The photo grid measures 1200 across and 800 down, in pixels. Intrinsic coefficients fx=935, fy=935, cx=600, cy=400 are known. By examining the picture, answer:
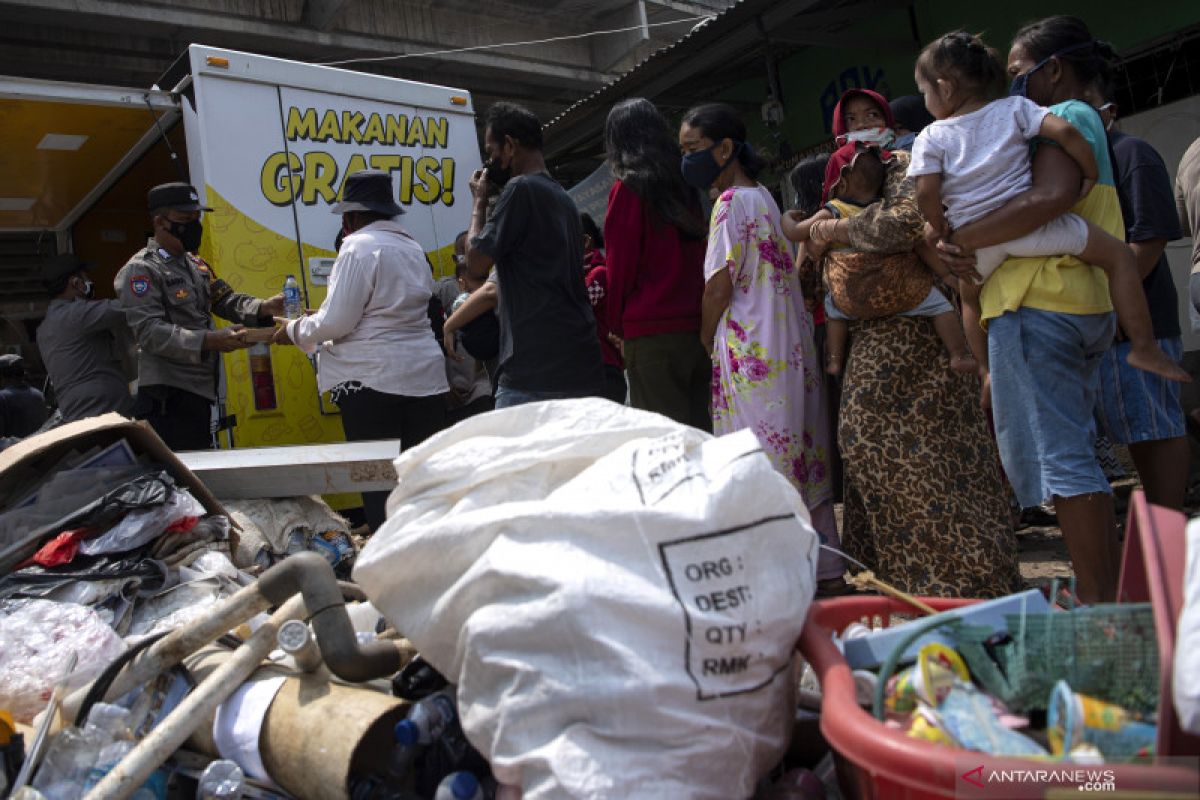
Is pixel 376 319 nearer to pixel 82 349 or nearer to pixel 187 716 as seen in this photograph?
pixel 82 349

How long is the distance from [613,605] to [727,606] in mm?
177

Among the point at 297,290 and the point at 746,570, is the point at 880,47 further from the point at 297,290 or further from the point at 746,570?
the point at 746,570

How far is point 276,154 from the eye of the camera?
197 inches

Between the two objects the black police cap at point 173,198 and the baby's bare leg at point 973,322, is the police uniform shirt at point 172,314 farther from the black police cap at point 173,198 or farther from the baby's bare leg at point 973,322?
the baby's bare leg at point 973,322

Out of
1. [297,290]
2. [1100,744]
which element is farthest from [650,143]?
[1100,744]

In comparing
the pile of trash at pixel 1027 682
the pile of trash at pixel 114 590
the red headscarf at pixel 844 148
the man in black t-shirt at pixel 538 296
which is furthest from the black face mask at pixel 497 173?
the pile of trash at pixel 1027 682

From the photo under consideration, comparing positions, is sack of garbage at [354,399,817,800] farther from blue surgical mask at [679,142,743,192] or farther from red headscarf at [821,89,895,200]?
blue surgical mask at [679,142,743,192]

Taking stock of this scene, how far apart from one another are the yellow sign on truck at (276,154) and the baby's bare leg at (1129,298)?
152 inches

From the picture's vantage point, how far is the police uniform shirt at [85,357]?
495 cm

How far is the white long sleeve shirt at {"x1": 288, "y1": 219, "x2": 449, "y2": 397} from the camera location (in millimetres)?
3824

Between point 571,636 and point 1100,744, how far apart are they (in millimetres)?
696

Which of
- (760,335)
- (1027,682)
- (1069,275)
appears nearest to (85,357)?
(760,335)

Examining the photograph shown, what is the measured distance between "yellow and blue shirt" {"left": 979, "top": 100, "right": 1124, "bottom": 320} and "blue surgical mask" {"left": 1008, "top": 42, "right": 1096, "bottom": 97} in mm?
225

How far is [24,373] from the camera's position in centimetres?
747
